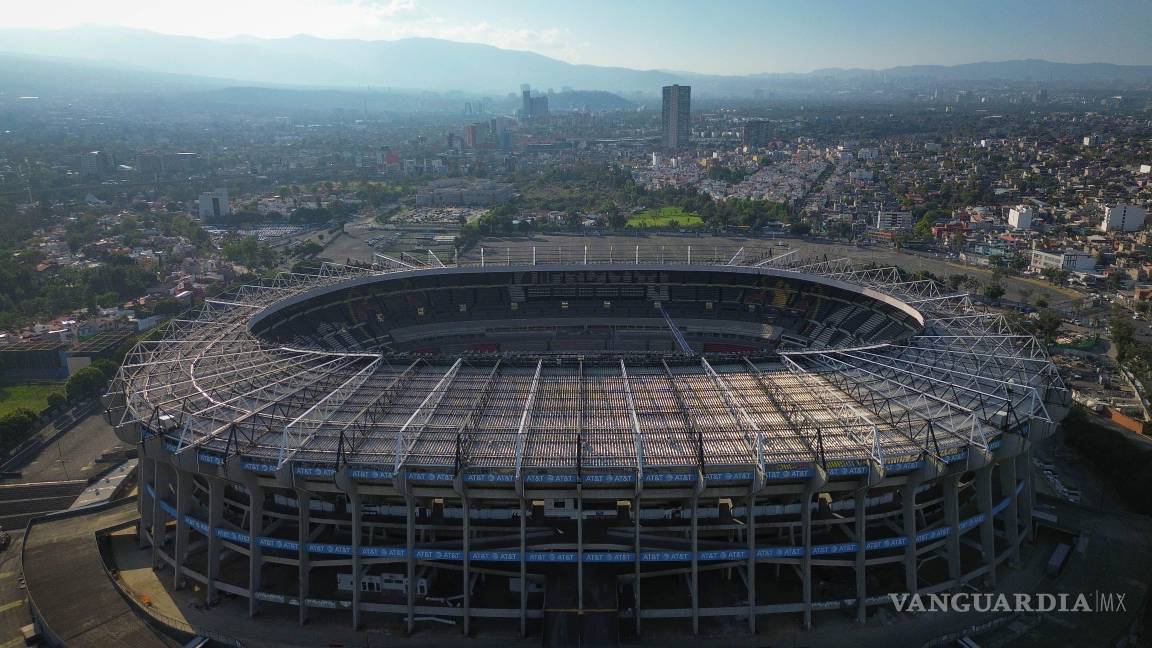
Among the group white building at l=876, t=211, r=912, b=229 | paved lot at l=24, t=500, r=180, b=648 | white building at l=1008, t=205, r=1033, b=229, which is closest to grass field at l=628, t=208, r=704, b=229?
white building at l=876, t=211, r=912, b=229

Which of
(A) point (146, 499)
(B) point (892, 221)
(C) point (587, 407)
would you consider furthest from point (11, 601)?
(B) point (892, 221)

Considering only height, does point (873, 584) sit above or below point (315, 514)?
below

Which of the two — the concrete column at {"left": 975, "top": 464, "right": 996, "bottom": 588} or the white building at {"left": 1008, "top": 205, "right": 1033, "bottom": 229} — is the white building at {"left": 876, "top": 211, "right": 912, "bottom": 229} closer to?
the white building at {"left": 1008, "top": 205, "right": 1033, "bottom": 229}

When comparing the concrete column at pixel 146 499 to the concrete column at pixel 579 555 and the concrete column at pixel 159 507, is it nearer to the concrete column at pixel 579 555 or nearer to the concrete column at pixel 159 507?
the concrete column at pixel 159 507

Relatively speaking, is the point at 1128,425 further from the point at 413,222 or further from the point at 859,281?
the point at 413,222

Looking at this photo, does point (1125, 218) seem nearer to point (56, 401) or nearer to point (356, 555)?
point (356, 555)

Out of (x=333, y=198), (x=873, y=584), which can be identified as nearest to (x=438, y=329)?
(x=873, y=584)
